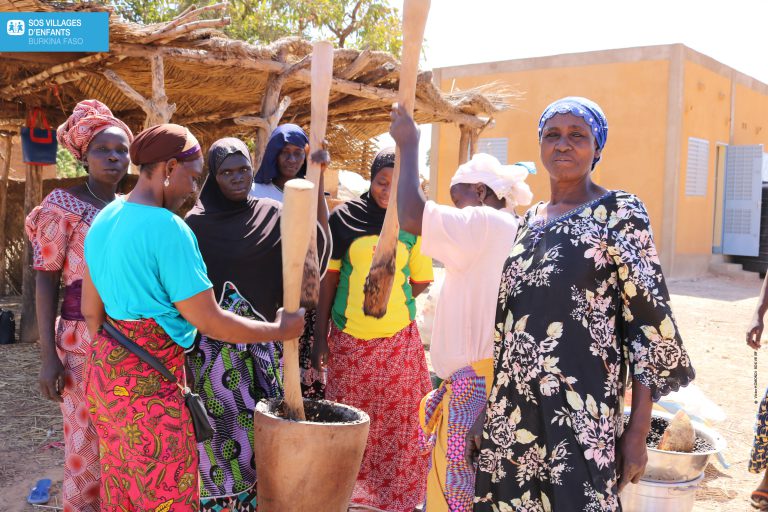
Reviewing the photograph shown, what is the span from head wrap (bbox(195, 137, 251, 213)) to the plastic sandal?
1835mm

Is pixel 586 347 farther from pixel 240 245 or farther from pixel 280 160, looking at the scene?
pixel 280 160

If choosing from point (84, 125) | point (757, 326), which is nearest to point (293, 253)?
point (84, 125)

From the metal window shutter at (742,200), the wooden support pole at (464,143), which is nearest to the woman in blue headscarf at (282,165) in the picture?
the wooden support pole at (464,143)

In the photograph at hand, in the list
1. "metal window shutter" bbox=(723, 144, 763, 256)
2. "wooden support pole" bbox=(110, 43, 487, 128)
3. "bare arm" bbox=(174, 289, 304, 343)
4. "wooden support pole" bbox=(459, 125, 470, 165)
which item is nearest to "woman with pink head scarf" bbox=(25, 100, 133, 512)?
"bare arm" bbox=(174, 289, 304, 343)

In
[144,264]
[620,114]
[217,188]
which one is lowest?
[144,264]

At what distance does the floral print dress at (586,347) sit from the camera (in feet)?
5.33

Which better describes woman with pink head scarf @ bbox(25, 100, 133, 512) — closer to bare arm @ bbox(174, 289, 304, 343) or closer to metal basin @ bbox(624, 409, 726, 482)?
bare arm @ bbox(174, 289, 304, 343)

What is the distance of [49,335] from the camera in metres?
2.54

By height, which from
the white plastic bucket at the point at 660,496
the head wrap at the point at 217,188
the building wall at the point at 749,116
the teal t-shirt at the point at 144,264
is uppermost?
the building wall at the point at 749,116

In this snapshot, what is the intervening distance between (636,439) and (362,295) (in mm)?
1594

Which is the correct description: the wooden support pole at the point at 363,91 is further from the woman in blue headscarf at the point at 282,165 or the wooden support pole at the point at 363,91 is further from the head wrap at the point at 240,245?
the head wrap at the point at 240,245

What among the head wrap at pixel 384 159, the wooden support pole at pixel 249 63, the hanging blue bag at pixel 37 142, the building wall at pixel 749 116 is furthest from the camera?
the building wall at pixel 749 116

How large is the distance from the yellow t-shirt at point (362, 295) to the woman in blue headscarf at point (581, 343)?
136 cm

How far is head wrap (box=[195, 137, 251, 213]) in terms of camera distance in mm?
2562
